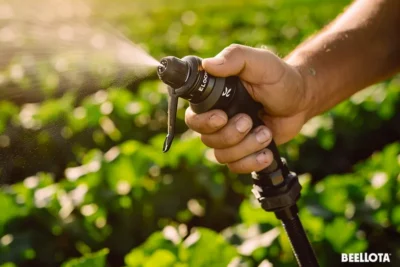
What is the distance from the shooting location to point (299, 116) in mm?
1928

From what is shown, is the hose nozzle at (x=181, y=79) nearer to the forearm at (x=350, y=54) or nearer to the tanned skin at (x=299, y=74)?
the tanned skin at (x=299, y=74)

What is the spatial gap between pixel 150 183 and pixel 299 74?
109 cm

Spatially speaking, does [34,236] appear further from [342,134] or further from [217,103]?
[342,134]

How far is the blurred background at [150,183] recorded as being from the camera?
2.04 meters

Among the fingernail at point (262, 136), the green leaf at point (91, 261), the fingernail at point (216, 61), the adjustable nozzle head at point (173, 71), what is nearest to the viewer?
the adjustable nozzle head at point (173, 71)

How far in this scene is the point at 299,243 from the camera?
1567mm

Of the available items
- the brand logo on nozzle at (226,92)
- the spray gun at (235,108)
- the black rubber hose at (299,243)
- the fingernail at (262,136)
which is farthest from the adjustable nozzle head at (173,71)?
the black rubber hose at (299,243)

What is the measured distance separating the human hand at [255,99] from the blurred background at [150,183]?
0.58 feet

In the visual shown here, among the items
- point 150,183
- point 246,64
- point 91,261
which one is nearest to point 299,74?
point 246,64

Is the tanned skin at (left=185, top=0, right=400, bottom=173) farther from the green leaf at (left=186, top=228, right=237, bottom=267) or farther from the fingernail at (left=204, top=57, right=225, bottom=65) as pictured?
the green leaf at (left=186, top=228, right=237, bottom=267)

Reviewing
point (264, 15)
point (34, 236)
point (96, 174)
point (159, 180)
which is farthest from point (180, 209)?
point (264, 15)

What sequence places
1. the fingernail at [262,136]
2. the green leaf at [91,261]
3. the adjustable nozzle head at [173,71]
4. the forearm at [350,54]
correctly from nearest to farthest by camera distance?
the adjustable nozzle head at [173,71], the fingernail at [262,136], the green leaf at [91,261], the forearm at [350,54]

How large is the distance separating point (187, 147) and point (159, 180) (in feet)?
0.63

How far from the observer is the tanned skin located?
1.54 meters
